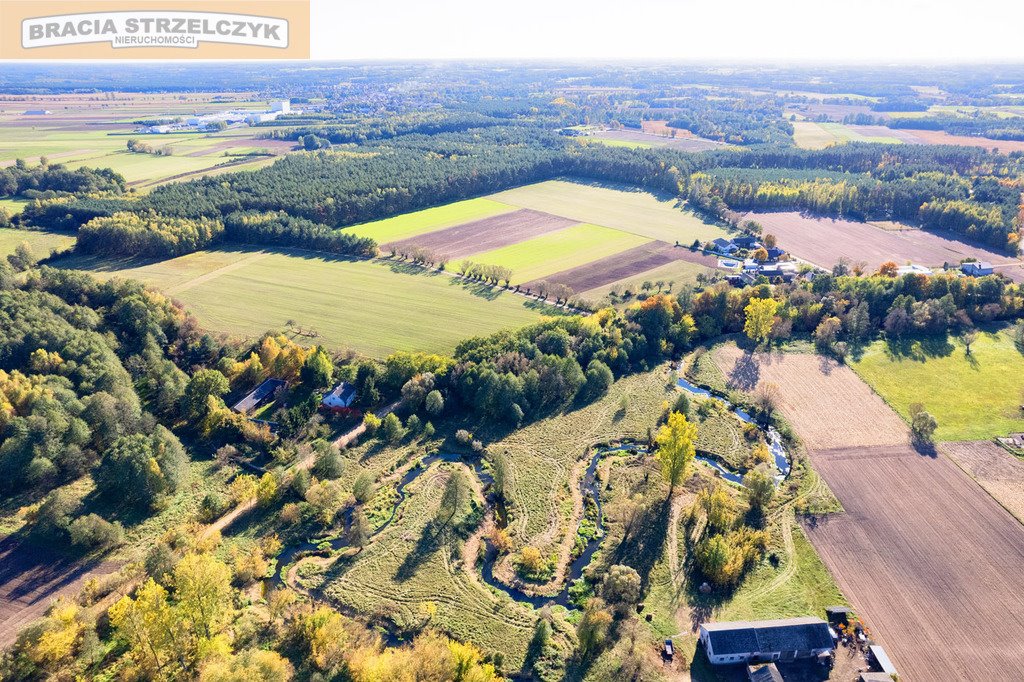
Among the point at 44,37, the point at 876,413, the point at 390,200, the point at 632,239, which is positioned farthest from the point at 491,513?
the point at 44,37

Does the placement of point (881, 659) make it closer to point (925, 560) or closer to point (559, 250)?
point (925, 560)

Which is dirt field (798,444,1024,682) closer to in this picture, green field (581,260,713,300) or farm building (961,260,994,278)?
green field (581,260,713,300)

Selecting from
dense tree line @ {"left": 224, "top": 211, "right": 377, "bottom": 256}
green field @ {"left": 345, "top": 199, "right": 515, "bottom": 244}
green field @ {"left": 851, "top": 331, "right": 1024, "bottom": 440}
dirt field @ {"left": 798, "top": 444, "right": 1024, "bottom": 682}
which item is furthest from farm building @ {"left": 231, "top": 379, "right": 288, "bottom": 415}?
green field @ {"left": 851, "top": 331, "right": 1024, "bottom": 440}

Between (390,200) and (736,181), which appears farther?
(736,181)

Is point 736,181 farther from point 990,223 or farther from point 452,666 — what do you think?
point 452,666

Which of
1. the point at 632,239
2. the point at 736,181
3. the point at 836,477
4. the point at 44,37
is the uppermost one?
the point at 44,37

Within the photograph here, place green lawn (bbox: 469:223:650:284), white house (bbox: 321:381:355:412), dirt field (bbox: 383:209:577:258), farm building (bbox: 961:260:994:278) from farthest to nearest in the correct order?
→ dirt field (bbox: 383:209:577:258) → green lawn (bbox: 469:223:650:284) → farm building (bbox: 961:260:994:278) → white house (bbox: 321:381:355:412)

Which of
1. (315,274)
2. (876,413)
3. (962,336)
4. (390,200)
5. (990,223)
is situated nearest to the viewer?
(876,413)
